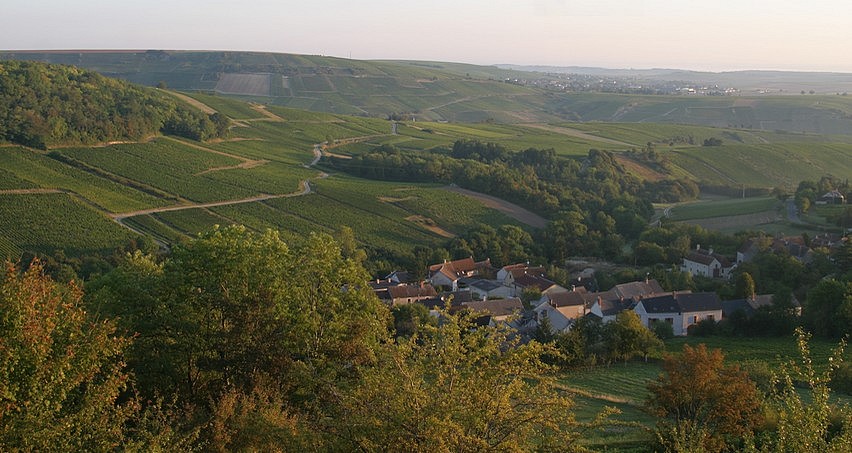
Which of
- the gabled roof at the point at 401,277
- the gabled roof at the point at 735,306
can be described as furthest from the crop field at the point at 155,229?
the gabled roof at the point at 735,306

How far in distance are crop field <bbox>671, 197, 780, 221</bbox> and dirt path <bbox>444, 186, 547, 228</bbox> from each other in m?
12.1

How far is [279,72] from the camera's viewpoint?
170000 mm

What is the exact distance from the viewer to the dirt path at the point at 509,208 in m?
64.3

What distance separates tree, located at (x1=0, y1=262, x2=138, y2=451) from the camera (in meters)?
9.97

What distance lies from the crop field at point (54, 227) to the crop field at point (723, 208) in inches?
1775

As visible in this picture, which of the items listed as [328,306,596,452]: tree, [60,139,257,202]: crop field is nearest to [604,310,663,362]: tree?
[328,306,596,452]: tree

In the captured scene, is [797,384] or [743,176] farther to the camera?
[743,176]

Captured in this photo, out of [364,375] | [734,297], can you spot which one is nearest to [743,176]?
[734,297]

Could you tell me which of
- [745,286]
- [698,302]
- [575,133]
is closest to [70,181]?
[698,302]

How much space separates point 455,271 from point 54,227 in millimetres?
24757

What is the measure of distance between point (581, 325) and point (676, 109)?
13909cm

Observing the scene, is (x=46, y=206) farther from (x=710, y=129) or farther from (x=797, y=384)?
(x=710, y=129)

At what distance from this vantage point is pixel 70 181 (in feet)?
186

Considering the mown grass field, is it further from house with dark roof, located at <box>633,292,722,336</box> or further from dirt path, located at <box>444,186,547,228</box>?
dirt path, located at <box>444,186,547,228</box>
